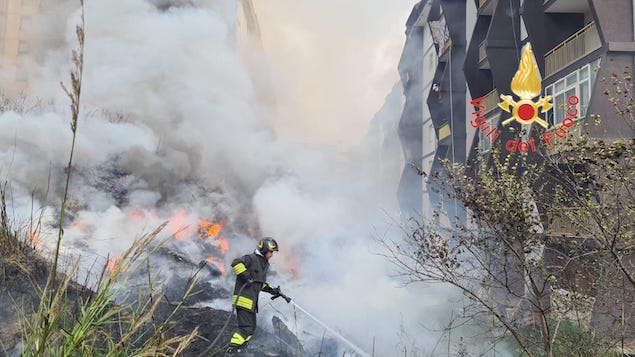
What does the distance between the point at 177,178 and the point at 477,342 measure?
31.3ft

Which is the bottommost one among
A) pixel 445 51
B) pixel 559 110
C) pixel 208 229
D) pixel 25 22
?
pixel 208 229

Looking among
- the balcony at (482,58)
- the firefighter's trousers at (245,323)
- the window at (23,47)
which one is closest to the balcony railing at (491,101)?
the balcony at (482,58)

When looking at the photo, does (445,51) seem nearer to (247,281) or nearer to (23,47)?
(23,47)

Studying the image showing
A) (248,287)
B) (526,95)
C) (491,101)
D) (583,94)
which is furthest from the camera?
(491,101)

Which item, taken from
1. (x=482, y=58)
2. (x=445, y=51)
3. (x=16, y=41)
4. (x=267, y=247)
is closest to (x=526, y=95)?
(x=482, y=58)

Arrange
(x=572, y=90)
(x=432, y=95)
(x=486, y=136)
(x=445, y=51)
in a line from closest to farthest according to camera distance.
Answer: (x=572, y=90) → (x=486, y=136) → (x=445, y=51) → (x=432, y=95)

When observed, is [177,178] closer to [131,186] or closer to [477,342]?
[131,186]

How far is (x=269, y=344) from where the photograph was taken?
225 inches

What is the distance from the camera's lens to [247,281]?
5.10m

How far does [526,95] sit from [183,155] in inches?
377

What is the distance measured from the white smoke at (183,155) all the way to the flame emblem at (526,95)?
164 inches

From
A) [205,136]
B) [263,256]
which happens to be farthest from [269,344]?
[205,136]

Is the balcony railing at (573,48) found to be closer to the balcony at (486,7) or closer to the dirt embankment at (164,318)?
the balcony at (486,7)

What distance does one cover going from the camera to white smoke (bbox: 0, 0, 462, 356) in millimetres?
10180
